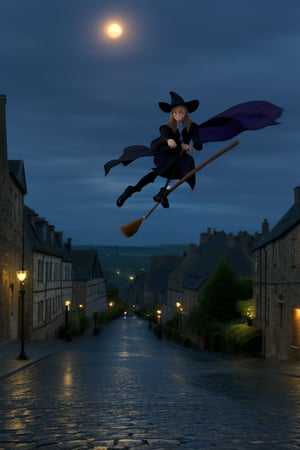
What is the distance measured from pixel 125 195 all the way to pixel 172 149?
23.9 inches

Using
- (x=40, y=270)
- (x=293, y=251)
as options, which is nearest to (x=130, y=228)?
(x=293, y=251)

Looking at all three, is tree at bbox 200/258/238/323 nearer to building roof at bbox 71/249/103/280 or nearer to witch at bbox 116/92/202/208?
building roof at bbox 71/249/103/280

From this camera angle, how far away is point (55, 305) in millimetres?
66312

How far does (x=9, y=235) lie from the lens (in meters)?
40.1

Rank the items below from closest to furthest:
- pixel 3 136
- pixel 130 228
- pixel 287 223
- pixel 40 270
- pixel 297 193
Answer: pixel 130 228 < pixel 3 136 < pixel 287 223 < pixel 297 193 < pixel 40 270

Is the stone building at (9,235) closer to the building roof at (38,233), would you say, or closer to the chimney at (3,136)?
the chimney at (3,136)

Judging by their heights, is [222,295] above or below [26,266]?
below

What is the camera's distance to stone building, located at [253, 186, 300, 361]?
3491cm

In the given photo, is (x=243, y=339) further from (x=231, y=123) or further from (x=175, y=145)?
(x=231, y=123)

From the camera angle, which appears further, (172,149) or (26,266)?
(26,266)

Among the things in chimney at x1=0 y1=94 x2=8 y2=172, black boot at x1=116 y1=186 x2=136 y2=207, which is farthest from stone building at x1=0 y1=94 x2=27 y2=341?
black boot at x1=116 y1=186 x2=136 y2=207

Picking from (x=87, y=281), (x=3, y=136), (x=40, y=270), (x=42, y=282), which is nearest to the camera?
(x=3, y=136)

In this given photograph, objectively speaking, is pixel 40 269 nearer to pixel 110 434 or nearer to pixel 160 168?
pixel 110 434

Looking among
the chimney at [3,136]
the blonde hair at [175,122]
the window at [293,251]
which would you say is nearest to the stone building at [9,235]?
the chimney at [3,136]
